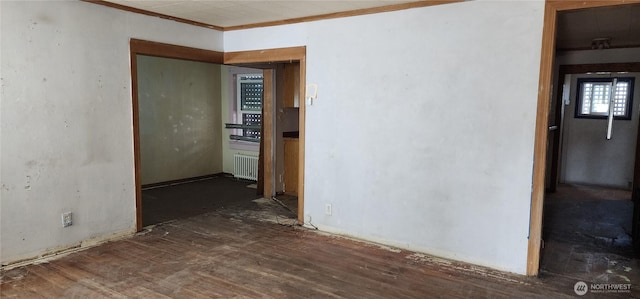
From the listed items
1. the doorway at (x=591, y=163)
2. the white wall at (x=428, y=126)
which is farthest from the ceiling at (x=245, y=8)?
the doorway at (x=591, y=163)

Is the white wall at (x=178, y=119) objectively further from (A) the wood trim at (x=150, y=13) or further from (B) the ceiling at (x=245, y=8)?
(B) the ceiling at (x=245, y=8)

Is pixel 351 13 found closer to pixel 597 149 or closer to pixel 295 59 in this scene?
pixel 295 59

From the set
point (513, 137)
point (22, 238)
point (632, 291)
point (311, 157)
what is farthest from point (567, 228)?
point (22, 238)

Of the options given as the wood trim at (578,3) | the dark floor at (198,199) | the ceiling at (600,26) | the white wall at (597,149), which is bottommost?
the dark floor at (198,199)

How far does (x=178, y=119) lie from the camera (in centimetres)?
703

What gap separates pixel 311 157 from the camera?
4.43 meters

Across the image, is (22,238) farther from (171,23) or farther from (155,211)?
(171,23)

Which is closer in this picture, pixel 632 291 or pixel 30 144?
pixel 632 291

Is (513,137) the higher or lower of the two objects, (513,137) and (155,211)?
the higher

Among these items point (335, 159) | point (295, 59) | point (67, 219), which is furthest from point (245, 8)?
point (67, 219)

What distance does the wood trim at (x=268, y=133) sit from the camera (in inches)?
228

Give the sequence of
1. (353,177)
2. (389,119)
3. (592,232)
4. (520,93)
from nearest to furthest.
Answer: (520,93), (389,119), (353,177), (592,232)

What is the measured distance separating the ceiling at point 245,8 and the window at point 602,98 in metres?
5.32

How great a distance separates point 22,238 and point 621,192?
8.01 m
